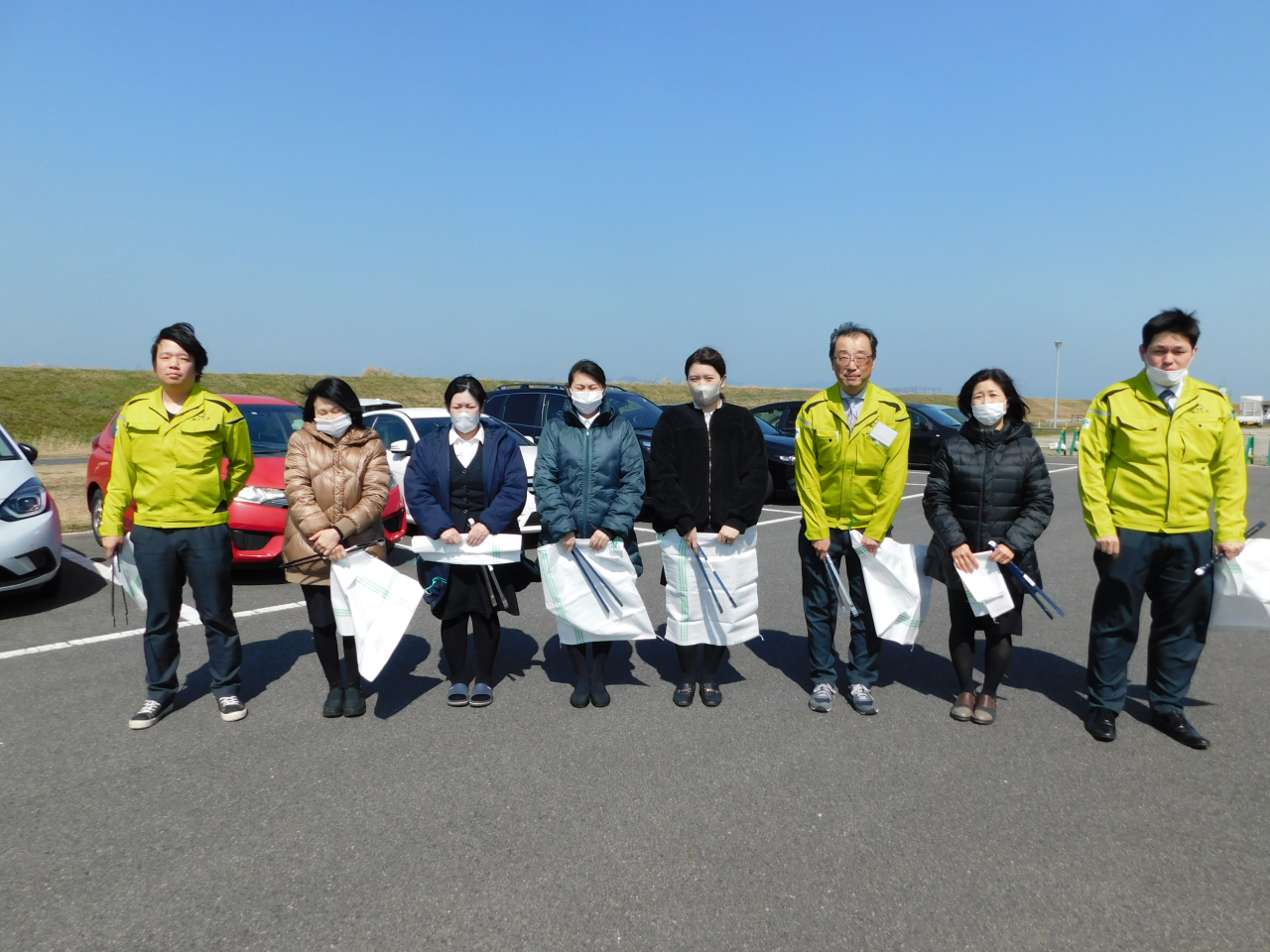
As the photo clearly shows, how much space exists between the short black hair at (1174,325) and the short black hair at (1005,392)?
0.60 m

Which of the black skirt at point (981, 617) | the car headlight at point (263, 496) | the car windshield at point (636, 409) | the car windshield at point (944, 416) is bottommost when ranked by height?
the car windshield at point (944, 416)

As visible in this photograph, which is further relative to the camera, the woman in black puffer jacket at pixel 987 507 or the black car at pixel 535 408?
the black car at pixel 535 408

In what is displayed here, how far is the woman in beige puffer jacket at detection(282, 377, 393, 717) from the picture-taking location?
14.3ft

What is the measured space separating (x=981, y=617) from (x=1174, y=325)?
5.40 feet

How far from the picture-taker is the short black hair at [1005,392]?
14.3 ft

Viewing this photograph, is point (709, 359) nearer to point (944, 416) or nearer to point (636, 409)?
point (636, 409)

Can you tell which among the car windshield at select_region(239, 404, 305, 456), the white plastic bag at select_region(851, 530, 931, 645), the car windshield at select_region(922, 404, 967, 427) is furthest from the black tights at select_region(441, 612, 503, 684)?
the car windshield at select_region(922, 404, 967, 427)

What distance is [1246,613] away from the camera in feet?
13.4

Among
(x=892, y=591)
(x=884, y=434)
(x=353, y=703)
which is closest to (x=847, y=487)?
(x=884, y=434)

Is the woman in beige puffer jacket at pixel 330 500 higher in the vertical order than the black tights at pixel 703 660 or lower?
higher

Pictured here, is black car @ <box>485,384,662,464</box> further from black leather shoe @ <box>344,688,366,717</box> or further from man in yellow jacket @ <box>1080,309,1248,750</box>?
man in yellow jacket @ <box>1080,309,1248,750</box>

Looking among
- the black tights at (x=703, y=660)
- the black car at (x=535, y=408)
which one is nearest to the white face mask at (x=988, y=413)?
the black tights at (x=703, y=660)

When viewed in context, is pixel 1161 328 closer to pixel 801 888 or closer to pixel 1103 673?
pixel 1103 673

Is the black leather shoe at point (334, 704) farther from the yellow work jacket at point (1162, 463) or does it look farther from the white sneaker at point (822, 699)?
the yellow work jacket at point (1162, 463)
